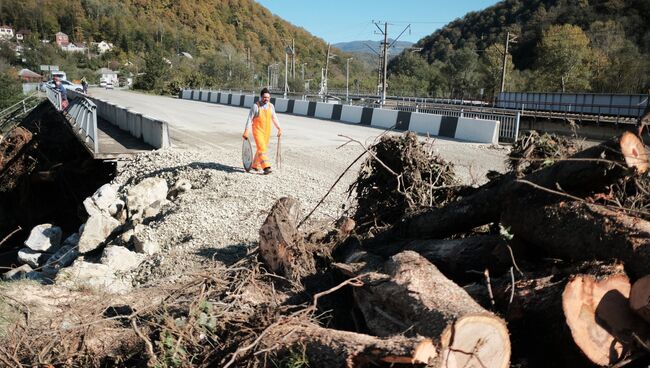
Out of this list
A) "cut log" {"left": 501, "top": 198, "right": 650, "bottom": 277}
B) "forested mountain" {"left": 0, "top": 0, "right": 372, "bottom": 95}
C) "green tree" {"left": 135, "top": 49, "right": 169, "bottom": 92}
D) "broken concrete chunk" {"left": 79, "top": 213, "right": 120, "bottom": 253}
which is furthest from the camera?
"forested mountain" {"left": 0, "top": 0, "right": 372, "bottom": 95}

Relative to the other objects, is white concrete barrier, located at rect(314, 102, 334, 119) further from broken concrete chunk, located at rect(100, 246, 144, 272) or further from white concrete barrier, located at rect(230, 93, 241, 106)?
broken concrete chunk, located at rect(100, 246, 144, 272)

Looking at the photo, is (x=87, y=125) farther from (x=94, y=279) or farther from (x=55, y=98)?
(x=55, y=98)

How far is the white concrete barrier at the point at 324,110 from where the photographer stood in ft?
89.5

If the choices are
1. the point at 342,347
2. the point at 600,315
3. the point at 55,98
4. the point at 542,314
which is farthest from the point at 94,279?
the point at 55,98

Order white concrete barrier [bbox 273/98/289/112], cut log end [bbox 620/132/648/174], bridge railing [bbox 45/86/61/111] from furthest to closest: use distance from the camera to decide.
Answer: white concrete barrier [bbox 273/98/289/112], bridge railing [bbox 45/86/61/111], cut log end [bbox 620/132/648/174]

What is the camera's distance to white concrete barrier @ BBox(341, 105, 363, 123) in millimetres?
24509

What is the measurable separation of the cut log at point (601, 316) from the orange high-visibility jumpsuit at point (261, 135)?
842cm

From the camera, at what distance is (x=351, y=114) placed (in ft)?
82.8

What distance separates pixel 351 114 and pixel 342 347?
2244 centimetres

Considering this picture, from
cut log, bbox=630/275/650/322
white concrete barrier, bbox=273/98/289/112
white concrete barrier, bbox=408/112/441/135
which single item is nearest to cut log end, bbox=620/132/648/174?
cut log, bbox=630/275/650/322

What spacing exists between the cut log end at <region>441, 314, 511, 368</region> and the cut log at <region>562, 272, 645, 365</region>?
1.39ft

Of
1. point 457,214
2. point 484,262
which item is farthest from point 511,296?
point 457,214

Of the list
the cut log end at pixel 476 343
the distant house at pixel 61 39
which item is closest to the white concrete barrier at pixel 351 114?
the cut log end at pixel 476 343

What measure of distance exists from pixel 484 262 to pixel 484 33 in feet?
344
